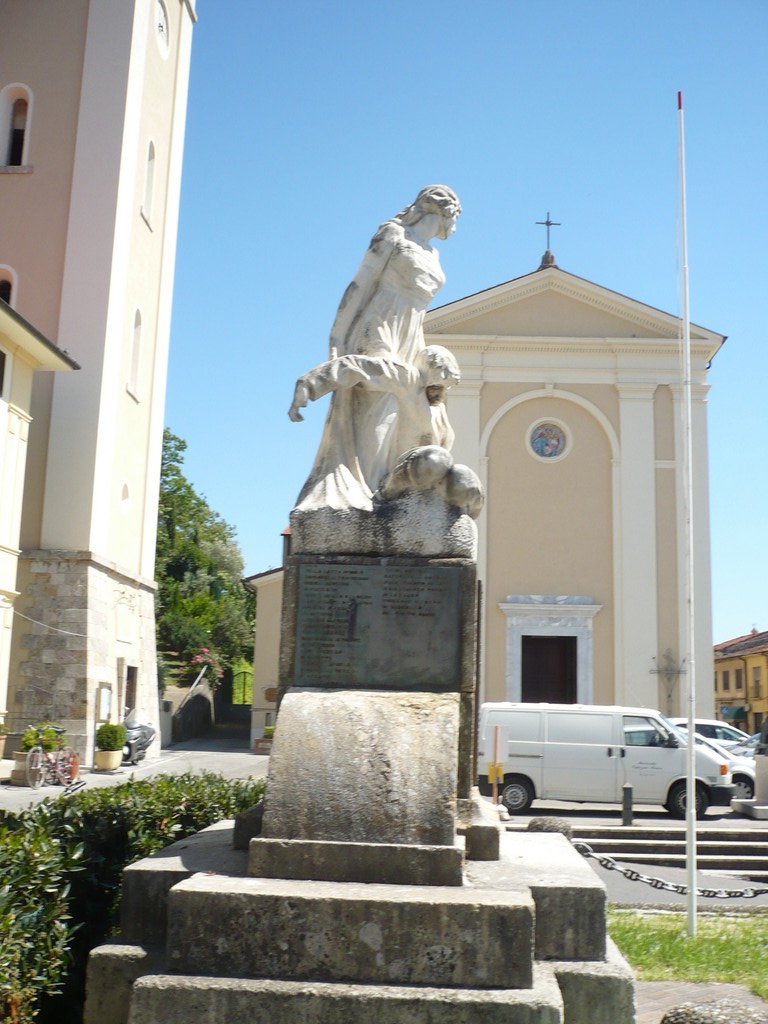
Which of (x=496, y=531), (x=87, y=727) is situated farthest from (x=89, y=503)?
(x=496, y=531)

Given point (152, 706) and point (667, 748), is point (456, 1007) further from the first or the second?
point (152, 706)

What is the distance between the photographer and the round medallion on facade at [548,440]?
31.3m

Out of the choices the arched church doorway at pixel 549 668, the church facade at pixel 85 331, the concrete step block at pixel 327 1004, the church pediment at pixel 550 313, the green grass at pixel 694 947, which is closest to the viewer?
the concrete step block at pixel 327 1004

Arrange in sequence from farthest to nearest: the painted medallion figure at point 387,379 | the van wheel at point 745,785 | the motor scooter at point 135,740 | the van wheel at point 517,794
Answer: the motor scooter at point 135,740, the van wheel at point 745,785, the van wheel at point 517,794, the painted medallion figure at point 387,379

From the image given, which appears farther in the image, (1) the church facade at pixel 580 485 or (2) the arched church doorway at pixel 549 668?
(2) the arched church doorway at pixel 549 668

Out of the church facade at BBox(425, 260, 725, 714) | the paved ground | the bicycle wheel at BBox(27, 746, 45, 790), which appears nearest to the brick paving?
the paved ground

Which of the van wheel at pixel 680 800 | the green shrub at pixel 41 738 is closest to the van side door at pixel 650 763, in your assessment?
the van wheel at pixel 680 800

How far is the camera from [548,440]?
31547mm

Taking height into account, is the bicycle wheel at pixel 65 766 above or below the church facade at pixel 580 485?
below

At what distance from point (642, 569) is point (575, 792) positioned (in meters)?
13.1

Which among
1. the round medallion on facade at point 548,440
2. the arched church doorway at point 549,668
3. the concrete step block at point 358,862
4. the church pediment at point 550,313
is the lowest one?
the concrete step block at point 358,862

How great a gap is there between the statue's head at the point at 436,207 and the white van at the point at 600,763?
12471mm

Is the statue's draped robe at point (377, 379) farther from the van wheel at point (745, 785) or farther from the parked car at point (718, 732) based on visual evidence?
the parked car at point (718, 732)

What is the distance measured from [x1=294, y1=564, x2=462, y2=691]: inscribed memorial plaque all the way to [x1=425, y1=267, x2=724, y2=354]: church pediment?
27229 mm
